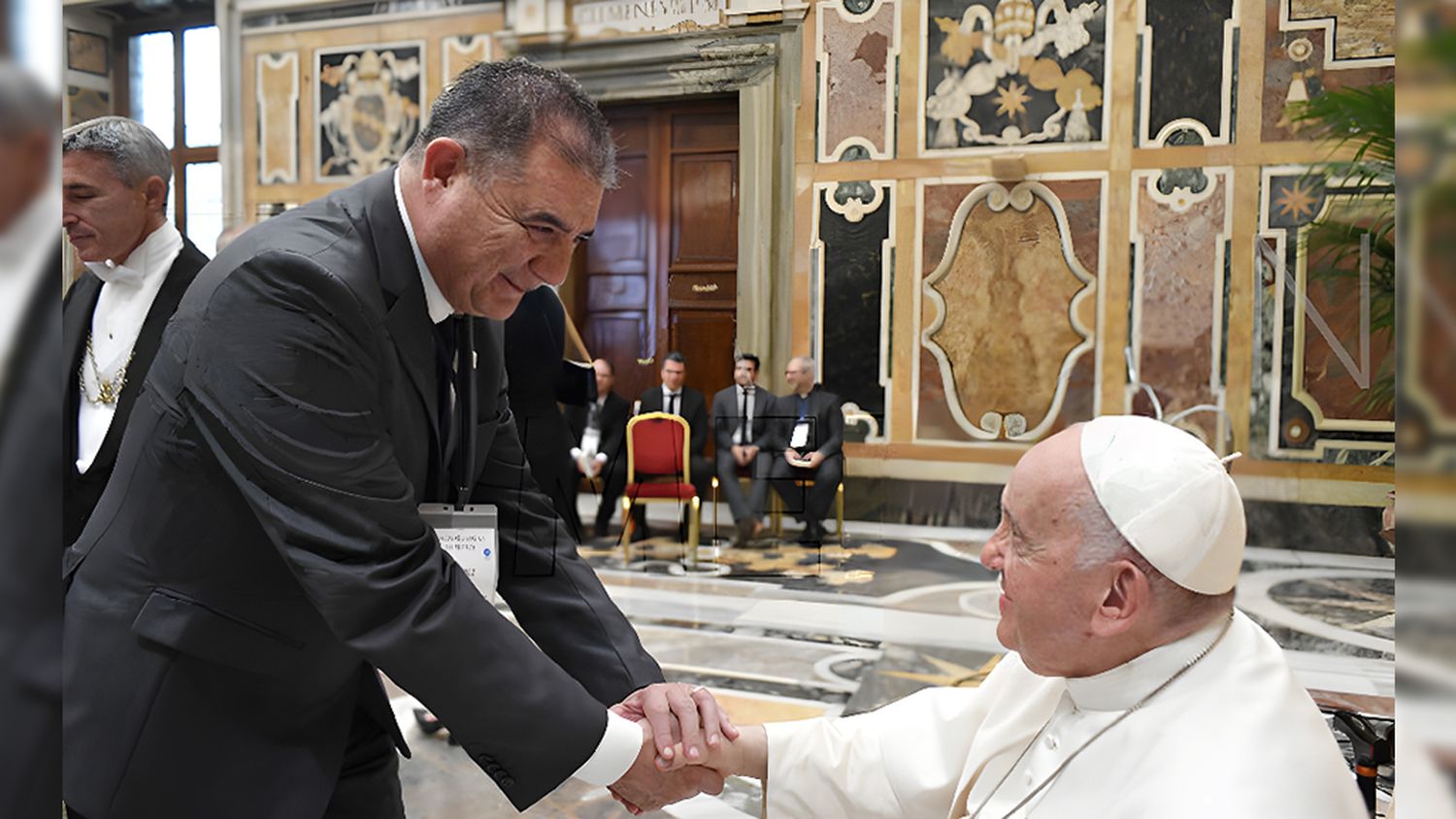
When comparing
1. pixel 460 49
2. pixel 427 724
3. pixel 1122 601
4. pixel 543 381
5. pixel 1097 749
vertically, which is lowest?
pixel 427 724

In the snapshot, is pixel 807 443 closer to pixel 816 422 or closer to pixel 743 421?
pixel 816 422

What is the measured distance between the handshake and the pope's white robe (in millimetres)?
58

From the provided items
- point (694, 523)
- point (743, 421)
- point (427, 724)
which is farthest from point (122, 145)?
point (694, 523)

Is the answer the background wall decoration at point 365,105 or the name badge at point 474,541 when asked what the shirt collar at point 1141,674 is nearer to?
the name badge at point 474,541

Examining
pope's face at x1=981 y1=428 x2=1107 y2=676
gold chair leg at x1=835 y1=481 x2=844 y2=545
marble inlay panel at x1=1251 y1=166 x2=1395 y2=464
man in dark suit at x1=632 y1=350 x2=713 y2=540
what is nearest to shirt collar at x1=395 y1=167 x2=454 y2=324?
pope's face at x1=981 y1=428 x2=1107 y2=676

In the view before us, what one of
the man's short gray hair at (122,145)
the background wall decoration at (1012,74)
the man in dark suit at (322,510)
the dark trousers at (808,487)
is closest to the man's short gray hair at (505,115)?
the man in dark suit at (322,510)

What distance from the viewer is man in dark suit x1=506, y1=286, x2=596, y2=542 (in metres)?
2.81

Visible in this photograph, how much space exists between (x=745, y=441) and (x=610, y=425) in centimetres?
40

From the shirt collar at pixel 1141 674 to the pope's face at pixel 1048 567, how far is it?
4cm

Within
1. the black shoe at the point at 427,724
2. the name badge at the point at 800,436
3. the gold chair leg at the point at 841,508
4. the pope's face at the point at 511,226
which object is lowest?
the black shoe at the point at 427,724

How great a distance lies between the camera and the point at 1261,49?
10.9 ft

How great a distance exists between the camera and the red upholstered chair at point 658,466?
3.13 meters

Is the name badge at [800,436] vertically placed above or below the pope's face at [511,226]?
below

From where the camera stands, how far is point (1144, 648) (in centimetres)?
154
